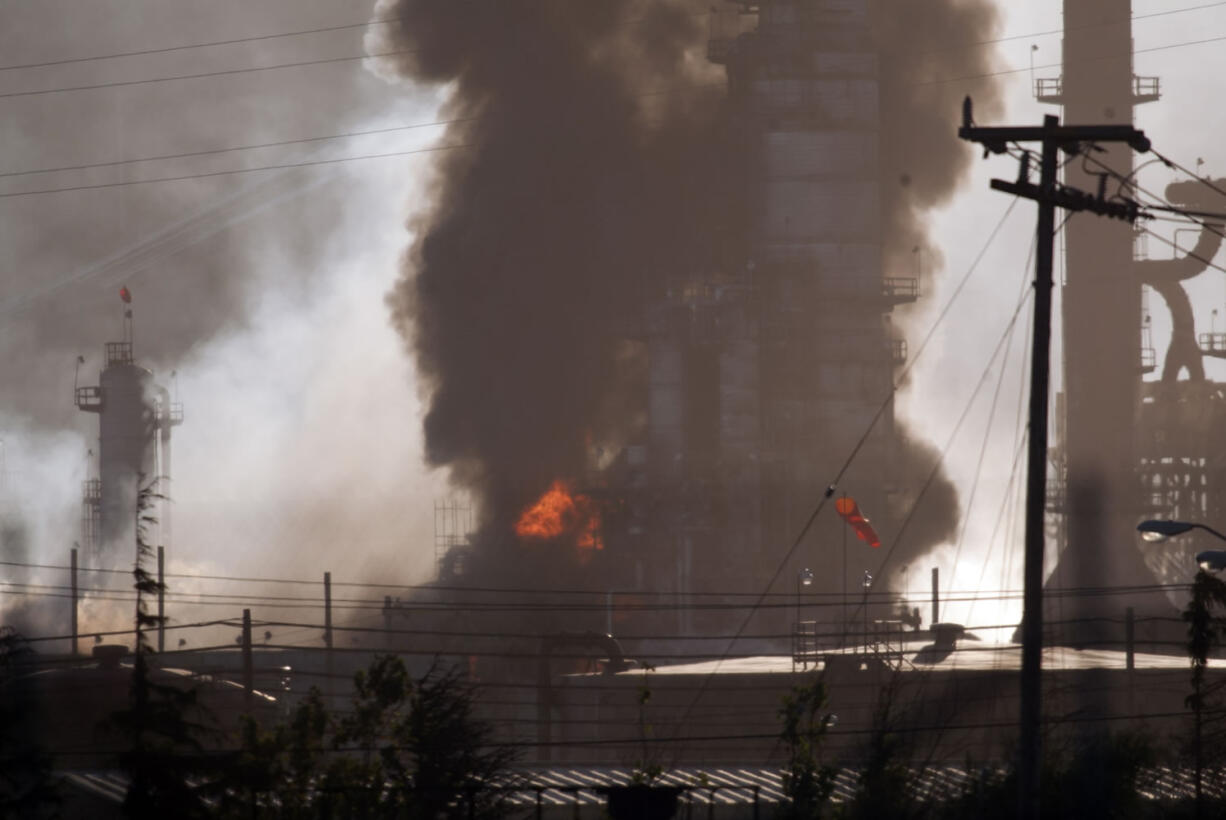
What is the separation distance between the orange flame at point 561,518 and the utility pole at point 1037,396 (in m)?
60.0

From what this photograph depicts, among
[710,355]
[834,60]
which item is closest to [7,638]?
[710,355]

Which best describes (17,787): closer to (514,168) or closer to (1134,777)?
(1134,777)

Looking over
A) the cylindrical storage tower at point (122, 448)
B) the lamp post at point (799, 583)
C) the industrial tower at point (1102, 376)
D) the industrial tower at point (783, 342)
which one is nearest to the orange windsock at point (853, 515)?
the lamp post at point (799, 583)

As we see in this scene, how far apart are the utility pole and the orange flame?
59978 mm

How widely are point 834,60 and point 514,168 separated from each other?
1665 cm

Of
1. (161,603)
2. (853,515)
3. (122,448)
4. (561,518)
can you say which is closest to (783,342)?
(561,518)

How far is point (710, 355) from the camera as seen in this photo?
7662 centimetres

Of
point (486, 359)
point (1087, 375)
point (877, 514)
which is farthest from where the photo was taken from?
point (486, 359)

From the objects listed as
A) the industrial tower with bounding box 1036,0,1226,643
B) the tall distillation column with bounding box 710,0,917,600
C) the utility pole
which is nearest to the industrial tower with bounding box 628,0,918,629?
the tall distillation column with bounding box 710,0,917,600

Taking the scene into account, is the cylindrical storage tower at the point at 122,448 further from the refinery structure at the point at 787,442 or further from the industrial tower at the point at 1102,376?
the industrial tower at the point at 1102,376

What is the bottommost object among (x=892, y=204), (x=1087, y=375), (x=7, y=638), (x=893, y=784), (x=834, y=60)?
(x=893, y=784)

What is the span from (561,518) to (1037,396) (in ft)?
202

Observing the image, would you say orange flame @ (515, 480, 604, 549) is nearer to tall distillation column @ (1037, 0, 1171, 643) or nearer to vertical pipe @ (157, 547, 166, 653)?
vertical pipe @ (157, 547, 166, 653)

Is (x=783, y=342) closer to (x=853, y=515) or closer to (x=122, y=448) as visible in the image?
(x=122, y=448)
